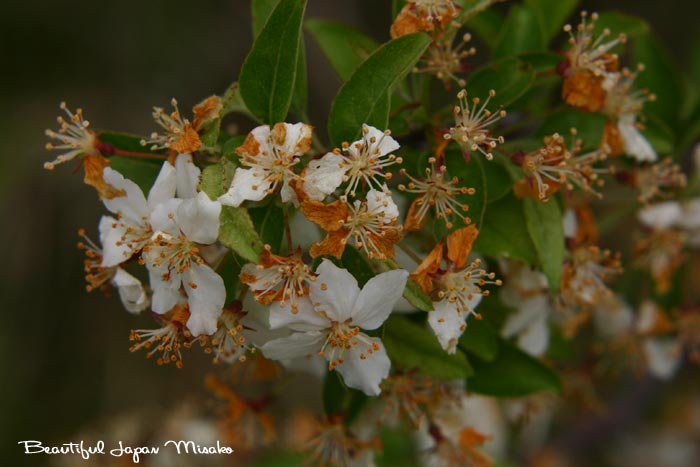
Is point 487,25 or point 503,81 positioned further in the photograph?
point 487,25

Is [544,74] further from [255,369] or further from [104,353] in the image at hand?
[104,353]

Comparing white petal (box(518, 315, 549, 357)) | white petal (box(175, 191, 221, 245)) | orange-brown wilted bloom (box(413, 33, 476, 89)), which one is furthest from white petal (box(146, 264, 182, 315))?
white petal (box(518, 315, 549, 357))

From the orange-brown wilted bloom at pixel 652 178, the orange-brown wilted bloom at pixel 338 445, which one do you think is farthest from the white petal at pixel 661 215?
the orange-brown wilted bloom at pixel 338 445

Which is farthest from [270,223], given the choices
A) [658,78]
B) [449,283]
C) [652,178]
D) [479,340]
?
[658,78]

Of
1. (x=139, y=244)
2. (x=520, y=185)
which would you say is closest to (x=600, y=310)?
(x=520, y=185)

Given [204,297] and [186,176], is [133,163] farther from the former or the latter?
[204,297]

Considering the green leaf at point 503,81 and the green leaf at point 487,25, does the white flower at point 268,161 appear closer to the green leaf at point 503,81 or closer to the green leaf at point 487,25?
the green leaf at point 503,81
